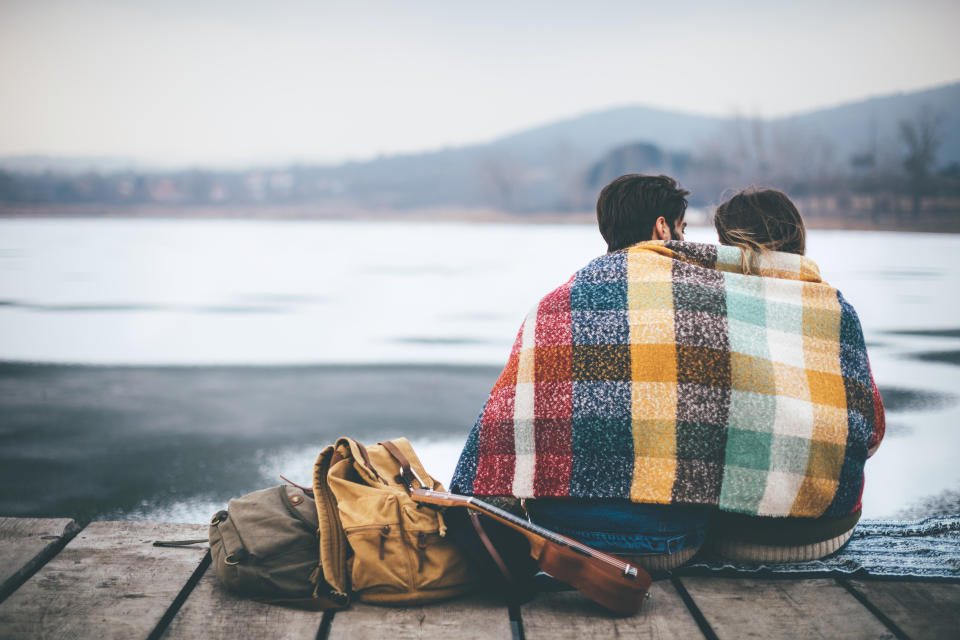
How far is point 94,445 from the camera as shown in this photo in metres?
4.30

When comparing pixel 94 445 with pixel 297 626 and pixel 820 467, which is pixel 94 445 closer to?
pixel 297 626

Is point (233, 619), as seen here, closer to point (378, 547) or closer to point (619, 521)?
point (378, 547)

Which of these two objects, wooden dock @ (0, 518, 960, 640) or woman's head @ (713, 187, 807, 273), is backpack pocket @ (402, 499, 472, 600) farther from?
woman's head @ (713, 187, 807, 273)

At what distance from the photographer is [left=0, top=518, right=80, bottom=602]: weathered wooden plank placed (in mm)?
2211

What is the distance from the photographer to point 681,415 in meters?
2.12

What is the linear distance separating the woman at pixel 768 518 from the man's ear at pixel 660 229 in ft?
A: 0.62

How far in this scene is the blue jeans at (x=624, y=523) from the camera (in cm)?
214

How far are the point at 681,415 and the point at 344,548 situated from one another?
96 centimetres

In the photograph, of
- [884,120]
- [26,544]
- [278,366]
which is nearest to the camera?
[26,544]

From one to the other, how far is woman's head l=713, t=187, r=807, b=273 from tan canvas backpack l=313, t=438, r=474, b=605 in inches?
49.5

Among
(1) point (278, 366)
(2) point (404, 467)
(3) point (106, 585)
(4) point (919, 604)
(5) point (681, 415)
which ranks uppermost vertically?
(5) point (681, 415)

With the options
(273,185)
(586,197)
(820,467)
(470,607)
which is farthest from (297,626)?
(273,185)

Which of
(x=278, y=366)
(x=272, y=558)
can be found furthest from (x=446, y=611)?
(x=278, y=366)

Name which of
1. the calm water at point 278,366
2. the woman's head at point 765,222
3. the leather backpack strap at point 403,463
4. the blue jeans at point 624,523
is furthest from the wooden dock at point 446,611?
the calm water at point 278,366
